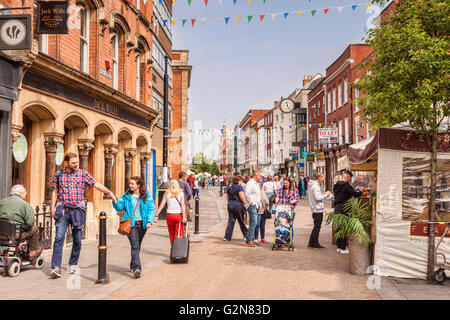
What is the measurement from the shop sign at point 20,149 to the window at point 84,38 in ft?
11.4

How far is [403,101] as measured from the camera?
6.80 meters

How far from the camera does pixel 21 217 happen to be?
7340 millimetres

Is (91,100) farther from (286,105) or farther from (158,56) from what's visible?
(286,105)

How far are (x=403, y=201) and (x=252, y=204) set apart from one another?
4.23 m

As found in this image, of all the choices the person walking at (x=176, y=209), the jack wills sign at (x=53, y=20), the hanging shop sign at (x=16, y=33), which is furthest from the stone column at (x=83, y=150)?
the person walking at (x=176, y=209)

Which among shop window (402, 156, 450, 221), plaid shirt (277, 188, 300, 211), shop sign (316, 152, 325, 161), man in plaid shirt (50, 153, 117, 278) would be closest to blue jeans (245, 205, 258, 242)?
plaid shirt (277, 188, 300, 211)

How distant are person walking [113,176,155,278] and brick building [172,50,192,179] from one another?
117 ft

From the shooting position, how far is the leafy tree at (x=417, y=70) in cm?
660

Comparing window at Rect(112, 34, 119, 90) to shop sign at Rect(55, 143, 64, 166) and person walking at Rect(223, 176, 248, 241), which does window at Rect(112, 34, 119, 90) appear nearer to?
shop sign at Rect(55, 143, 64, 166)

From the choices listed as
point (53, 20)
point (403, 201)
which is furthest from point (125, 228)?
point (53, 20)

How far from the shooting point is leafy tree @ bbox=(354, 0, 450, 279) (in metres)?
6.60
